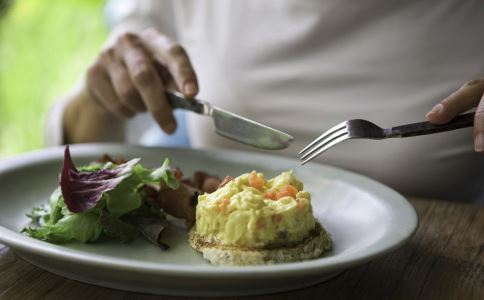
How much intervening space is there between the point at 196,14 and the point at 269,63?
37 cm

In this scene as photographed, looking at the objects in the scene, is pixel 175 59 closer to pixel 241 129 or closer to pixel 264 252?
pixel 241 129

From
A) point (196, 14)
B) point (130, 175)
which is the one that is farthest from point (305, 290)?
point (196, 14)

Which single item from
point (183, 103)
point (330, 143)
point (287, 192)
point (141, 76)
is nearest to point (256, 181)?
point (287, 192)

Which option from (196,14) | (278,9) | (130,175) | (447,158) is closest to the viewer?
(130,175)

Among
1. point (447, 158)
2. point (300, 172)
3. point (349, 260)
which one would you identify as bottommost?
point (447, 158)

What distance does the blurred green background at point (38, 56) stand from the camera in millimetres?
4211

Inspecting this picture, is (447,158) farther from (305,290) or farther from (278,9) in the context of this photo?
(305,290)

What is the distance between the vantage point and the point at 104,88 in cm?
192

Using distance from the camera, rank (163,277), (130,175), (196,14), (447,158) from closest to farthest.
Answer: (163,277) → (130,175) → (447,158) → (196,14)

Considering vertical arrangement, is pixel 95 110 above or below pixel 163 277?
below

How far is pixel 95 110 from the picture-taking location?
2.12 m

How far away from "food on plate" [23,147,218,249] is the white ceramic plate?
3 centimetres

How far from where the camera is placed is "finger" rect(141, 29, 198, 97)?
1.68 meters

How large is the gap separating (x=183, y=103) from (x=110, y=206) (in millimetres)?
533
